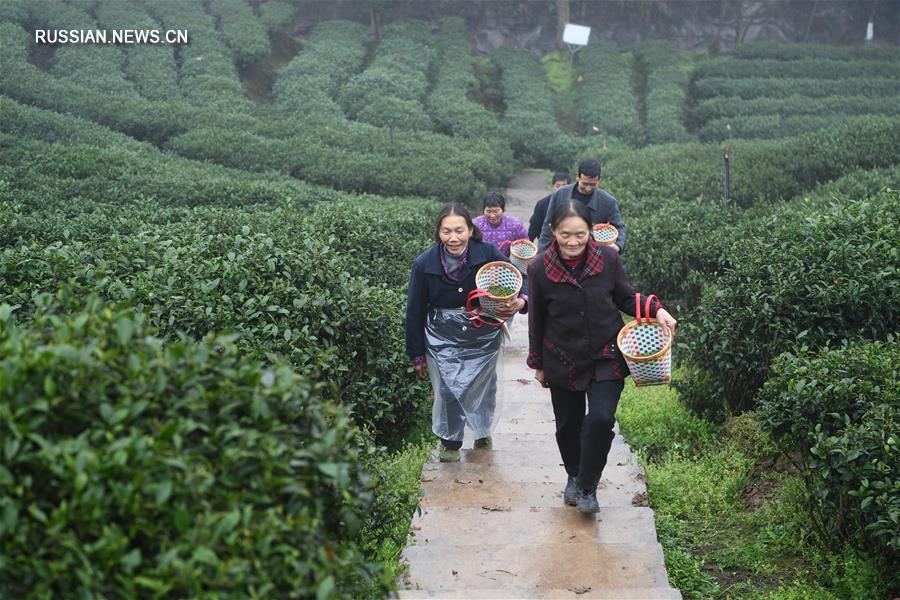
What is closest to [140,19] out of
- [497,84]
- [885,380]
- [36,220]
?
[497,84]

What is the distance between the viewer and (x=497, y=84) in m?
30.9

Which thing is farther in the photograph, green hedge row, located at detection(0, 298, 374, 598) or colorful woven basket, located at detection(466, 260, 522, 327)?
colorful woven basket, located at detection(466, 260, 522, 327)

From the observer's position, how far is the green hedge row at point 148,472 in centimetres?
237

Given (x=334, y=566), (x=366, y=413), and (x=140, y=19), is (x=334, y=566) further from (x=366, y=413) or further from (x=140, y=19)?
(x=140, y=19)

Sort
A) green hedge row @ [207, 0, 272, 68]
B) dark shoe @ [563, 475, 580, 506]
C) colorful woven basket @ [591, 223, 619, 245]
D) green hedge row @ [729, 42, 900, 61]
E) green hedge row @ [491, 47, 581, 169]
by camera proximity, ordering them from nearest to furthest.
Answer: dark shoe @ [563, 475, 580, 506]
colorful woven basket @ [591, 223, 619, 245]
green hedge row @ [491, 47, 581, 169]
green hedge row @ [207, 0, 272, 68]
green hedge row @ [729, 42, 900, 61]

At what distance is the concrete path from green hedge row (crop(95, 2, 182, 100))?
2024 centimetres

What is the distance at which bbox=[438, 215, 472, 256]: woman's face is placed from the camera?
543cm

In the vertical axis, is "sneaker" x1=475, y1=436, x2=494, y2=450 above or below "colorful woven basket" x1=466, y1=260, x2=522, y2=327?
below

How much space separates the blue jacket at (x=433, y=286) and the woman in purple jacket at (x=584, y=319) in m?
0.76

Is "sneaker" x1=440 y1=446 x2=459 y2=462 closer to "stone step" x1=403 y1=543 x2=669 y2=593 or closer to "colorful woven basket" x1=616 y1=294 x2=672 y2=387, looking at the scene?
"stone step" x1=403 y1=543 x2=669 y2=593

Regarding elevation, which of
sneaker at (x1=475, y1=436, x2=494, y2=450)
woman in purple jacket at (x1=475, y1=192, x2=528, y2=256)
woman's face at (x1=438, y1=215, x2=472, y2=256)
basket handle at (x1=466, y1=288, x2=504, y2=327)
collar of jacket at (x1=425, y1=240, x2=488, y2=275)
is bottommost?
sneaker at (x1=475, y1=436, x2=494, y2=450)

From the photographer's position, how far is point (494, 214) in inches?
334

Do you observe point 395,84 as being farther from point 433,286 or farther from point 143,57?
point 433,286

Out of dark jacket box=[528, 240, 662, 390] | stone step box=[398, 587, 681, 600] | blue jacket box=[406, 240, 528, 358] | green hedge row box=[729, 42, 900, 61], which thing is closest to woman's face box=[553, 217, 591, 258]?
dark jacket box=[528, 240, 662, 390]
